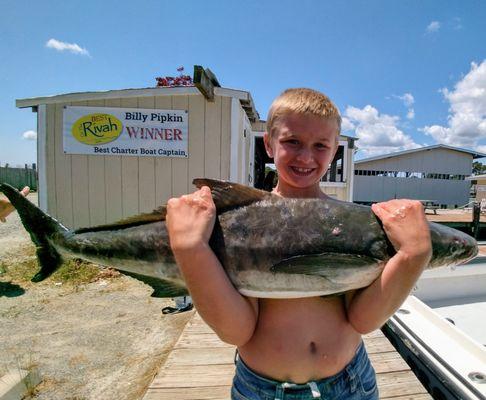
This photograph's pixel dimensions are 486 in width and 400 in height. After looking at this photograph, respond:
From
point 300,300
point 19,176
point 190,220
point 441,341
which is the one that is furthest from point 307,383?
point 19,176

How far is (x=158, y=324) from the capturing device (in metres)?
5.70

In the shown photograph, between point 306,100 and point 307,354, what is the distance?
1268mm

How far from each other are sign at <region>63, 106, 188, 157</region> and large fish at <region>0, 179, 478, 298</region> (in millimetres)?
6641

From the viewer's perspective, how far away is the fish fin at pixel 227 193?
1.51 m

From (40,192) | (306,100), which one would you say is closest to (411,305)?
(306,100)

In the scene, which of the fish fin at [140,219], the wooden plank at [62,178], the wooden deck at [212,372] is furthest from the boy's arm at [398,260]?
the wooden plank at [62,178]

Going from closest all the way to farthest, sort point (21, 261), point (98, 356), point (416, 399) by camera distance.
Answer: point (416, 399) → point (98, 356) → point (21, 261)

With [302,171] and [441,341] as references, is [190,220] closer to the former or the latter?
[302,171]

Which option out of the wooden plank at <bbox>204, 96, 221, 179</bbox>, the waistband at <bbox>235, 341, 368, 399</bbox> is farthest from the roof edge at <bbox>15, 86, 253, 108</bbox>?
the waistband at <bbox>235, 341, 368, 399</bbox>

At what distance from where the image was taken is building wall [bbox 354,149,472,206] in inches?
1304

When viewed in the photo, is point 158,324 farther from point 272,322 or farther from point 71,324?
point 272,322

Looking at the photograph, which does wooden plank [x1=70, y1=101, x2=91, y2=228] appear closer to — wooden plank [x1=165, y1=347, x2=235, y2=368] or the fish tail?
wooden plank [x1=165, y1=347, x2=235, y2=368]

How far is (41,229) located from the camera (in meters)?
2.11

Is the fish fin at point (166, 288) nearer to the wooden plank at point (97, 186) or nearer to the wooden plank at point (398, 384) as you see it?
the wooden plank at point (398, 384)
